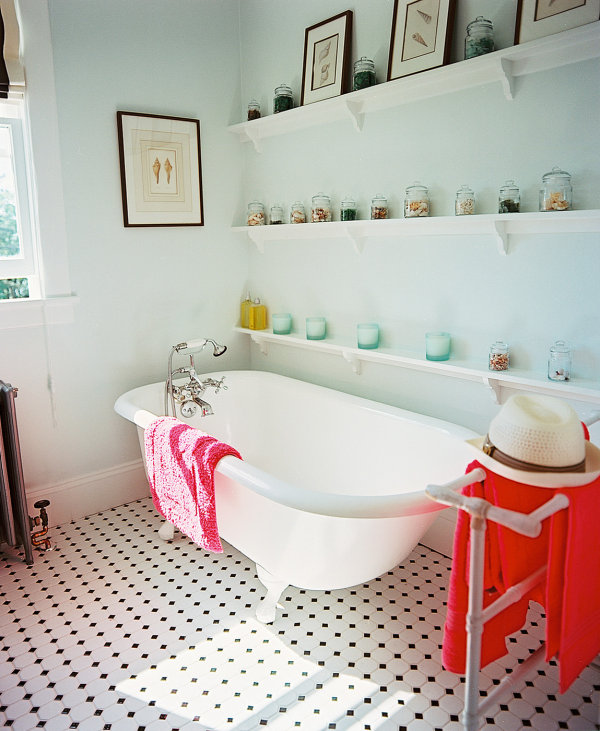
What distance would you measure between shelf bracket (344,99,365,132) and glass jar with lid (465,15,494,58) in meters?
0.60

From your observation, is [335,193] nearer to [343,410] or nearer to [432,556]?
[343,410]

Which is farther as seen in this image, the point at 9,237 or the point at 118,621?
the point at 9,237

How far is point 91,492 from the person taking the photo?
3068 millimetres

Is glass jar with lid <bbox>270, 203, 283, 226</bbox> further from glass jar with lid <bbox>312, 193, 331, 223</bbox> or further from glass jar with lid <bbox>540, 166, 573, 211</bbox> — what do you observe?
glass jar with lid <bbox>540, 166, 573, 211</bbox>

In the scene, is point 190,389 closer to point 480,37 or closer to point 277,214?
point 277,214

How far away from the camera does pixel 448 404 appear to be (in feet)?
8.32

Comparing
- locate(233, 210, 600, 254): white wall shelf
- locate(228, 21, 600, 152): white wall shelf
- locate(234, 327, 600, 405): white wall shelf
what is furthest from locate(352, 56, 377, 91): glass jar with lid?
locate(234, 327, 600, 405): white wall shelf

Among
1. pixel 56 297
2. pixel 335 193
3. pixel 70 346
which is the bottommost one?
pixel 70 346

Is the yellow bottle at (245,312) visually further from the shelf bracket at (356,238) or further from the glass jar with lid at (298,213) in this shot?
the shelf bracket at (356,238)

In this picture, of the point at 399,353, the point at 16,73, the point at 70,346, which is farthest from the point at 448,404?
the point at 16,73

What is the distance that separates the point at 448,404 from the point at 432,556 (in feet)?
2.16

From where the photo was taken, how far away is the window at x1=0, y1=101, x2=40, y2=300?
2.71 meters

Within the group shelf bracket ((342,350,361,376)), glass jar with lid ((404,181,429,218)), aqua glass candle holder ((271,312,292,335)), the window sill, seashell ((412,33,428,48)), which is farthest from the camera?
aqua glass candle holder ((271,312,292,335))

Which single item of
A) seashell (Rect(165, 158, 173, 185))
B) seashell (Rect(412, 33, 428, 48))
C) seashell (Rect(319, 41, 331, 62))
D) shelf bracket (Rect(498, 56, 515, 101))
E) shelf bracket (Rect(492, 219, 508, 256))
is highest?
seashell (Rect(319, 41, 331, 62))
